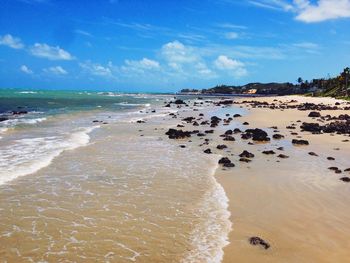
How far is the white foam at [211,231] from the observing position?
7.65 metres

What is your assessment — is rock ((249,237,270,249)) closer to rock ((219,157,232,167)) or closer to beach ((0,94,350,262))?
beach ((0,94,350,262))

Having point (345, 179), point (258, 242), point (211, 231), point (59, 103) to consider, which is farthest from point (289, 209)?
point (59, 103)

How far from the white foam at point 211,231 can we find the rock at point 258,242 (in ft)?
1.81

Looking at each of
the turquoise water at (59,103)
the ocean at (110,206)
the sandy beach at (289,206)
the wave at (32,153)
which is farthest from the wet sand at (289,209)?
the turquoise water at (59,103)

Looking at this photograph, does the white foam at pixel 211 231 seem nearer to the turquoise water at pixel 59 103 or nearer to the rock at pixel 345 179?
the rock at pixel 345 179

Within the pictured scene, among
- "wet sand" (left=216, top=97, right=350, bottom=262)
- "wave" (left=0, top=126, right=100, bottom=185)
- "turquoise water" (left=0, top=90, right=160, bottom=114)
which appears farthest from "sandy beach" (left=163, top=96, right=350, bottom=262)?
"turquoise water" (left=0, top=90, right=160, bottom=114)

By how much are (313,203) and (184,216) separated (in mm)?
3909

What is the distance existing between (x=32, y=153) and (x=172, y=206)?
1049 centimetres

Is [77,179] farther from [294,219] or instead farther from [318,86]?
[318,86]

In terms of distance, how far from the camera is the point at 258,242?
8180 millimetres

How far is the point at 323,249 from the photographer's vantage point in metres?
7.89

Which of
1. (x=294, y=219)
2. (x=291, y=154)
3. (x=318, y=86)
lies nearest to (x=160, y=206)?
(x=294, y=219)

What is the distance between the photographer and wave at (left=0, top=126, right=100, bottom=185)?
14680 millimetres

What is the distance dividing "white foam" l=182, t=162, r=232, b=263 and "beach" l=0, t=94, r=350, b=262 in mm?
24
